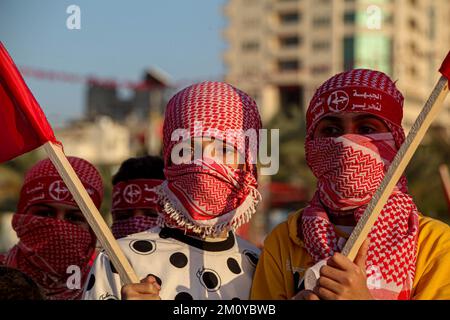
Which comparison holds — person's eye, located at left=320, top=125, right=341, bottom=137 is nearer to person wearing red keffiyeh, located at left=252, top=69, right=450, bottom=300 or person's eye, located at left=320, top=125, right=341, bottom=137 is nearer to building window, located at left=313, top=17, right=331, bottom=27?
person wearing red keffiyeh, located at left=252, top=69, right=450, bottom=300

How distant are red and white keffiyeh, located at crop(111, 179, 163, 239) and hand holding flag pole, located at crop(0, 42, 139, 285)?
61.3 inches

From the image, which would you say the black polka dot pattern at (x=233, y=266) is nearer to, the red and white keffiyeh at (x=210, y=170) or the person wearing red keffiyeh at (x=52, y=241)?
the red and white keffiyeh at (x=210, y=170)

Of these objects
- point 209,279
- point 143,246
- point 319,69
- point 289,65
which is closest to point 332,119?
point 209,279

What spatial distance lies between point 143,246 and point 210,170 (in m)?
0.42

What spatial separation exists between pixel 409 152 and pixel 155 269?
1158mm

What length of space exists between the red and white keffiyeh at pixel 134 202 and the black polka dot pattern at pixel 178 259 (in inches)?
55.3

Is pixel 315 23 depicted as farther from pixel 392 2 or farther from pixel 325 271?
pixel 325 271

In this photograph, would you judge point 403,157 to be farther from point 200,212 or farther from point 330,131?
point 200,212

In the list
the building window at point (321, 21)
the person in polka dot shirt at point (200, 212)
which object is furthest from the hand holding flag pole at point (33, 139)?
the building window at point (321, 21)

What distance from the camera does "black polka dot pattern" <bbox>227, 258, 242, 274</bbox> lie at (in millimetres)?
3689

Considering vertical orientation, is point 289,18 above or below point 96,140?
above

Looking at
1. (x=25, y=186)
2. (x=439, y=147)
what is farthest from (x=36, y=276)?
(x=439, y=147)

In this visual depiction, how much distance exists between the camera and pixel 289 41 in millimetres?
71688
